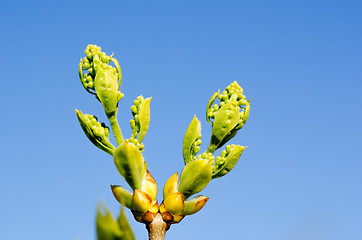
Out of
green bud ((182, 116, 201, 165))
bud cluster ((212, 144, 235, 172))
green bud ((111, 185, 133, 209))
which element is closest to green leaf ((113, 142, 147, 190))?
green bud ((111, 185, 133, 209))

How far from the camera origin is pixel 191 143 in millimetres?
2697

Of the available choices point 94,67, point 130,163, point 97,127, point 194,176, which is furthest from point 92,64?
point 194,176

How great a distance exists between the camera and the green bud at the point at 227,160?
8.76 feet

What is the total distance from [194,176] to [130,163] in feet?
1.22

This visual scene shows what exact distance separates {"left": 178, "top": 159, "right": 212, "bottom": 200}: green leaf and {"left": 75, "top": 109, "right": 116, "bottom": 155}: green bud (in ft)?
1.58

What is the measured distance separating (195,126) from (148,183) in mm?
463

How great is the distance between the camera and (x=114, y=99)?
2.62 meters

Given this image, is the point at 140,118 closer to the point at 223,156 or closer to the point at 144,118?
the point at 144,118

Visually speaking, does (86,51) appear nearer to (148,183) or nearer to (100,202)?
(148,183)

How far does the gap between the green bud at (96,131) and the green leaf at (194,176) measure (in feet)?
1.58

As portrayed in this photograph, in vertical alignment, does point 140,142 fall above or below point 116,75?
below

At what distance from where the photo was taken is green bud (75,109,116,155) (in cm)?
262

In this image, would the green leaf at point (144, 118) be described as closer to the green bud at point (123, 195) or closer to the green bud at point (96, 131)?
the green bud at point (96, 131)

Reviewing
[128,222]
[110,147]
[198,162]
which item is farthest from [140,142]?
[128,222]
